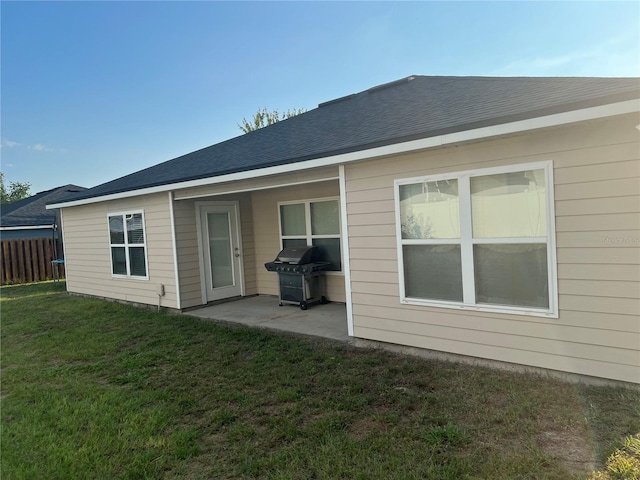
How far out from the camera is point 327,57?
57.1 feet

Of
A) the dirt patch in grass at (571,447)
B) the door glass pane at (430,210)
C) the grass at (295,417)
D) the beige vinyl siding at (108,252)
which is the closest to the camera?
the dirt patch in grass at (571,447)

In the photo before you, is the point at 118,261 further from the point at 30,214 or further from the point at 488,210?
the point at 30,214

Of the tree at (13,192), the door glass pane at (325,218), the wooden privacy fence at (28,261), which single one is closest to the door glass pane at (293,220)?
the door glass pane at (325,218)

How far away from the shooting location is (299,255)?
24.4 ft

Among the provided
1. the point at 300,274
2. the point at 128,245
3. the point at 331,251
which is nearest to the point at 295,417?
the point at 300,274

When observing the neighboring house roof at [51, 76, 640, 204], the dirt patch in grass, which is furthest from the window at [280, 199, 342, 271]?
the dirt patch in grass

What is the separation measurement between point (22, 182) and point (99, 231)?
167ft

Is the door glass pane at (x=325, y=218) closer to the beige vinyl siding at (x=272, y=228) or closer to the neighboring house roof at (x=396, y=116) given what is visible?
the beige vinyl siding at (x=272, y=228)

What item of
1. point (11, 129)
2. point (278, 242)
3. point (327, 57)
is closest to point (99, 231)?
point (278, 242)

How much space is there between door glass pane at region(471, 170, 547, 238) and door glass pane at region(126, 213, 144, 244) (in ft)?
22.4

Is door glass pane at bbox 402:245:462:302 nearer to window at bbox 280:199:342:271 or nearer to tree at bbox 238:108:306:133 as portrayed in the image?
window at bbox 280:199:342:271

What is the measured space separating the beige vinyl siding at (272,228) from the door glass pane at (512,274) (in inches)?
146

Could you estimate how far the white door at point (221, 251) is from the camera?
8281mm

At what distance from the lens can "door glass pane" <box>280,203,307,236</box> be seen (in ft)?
26.7
